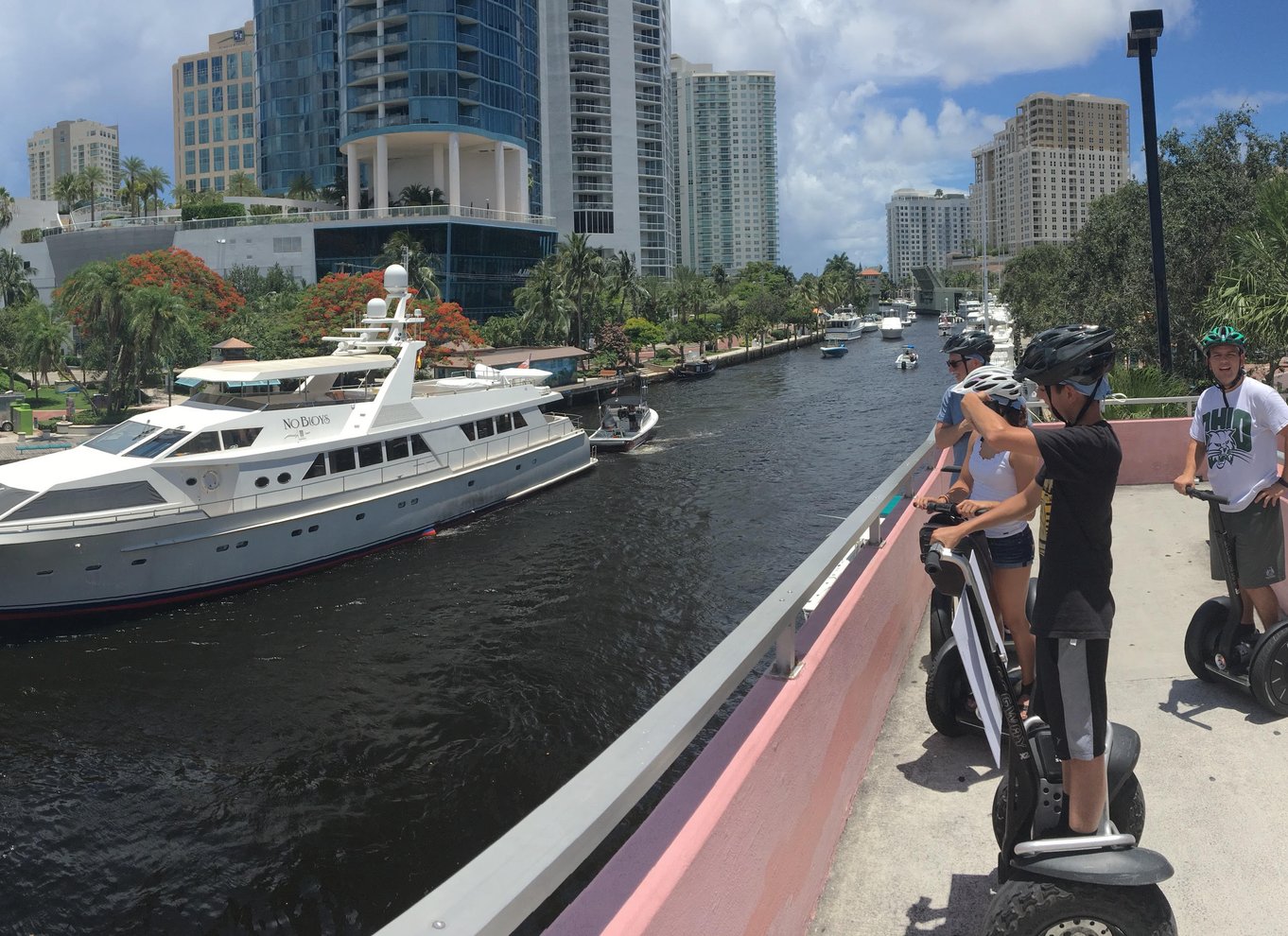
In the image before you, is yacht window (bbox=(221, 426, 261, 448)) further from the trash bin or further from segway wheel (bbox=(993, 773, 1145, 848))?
the trash bin

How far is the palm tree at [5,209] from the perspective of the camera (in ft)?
286

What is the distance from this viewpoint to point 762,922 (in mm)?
3436

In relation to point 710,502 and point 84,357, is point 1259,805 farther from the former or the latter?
point 84,357

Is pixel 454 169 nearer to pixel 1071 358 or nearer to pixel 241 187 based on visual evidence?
pixel 241 187

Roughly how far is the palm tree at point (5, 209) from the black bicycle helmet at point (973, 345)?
10055 cm

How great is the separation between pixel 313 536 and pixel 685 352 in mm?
61920

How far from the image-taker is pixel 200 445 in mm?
22391

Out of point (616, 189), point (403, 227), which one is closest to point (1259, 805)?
point (403, 227)

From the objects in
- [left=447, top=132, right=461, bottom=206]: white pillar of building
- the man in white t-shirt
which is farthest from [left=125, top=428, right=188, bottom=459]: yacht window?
[left=447, top=132, right=461, bottom=206]: white pillar of building

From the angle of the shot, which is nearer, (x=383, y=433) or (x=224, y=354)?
(x=383, y=433)

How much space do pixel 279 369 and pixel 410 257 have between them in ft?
139

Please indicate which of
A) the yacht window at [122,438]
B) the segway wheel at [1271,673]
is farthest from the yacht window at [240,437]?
the segway wheel at [1271,673]

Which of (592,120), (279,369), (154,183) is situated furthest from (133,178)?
(279,369)

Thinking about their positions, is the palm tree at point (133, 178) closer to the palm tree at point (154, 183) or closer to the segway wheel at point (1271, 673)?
the palm tree at point (154, 183)
